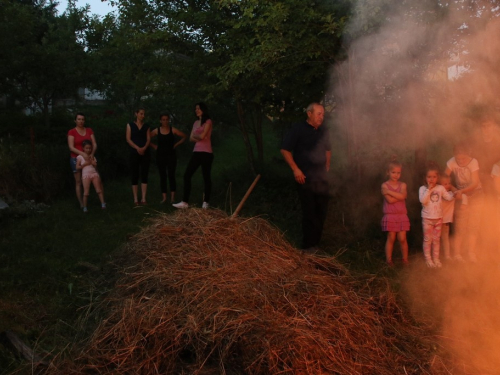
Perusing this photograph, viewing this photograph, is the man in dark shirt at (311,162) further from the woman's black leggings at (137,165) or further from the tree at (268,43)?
the woman's black leggings at (137,165)

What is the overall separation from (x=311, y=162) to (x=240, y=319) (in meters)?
3.59

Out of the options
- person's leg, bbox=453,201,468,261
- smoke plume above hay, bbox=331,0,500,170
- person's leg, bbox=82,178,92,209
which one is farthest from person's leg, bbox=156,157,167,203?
person's leg, bbox=453,201,468,261

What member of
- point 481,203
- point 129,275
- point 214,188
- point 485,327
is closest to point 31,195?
point 214,188

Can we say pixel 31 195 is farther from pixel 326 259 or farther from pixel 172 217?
pixel 326 259

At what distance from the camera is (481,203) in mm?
7520

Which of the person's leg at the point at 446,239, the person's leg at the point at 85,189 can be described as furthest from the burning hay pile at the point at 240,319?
the person's leg at the point at 85,189

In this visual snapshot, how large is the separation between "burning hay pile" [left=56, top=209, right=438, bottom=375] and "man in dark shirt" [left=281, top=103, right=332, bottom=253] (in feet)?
→ 5.65

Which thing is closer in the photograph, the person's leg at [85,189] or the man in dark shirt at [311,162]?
the man in dark shirt at [311,162]

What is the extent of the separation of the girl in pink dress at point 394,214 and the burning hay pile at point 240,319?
5.32 ft

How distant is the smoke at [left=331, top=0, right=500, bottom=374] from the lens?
243 inches

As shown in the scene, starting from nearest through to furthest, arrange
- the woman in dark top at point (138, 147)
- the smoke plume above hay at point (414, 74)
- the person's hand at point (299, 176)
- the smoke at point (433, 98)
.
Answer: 1. the smoke at point (433, 98)
2. the smoke plume above hay at point (414, 74)
3. the person's hand at point (299, 176)
4. the woman in dark top at point (138, 147)

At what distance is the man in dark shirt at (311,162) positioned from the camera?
297 inches

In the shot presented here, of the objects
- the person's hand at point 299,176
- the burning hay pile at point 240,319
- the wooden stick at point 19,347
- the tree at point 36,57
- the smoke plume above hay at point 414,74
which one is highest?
the tree at point 36,57

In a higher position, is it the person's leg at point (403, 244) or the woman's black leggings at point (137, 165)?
the woman's black leggings at point (137, 165)
